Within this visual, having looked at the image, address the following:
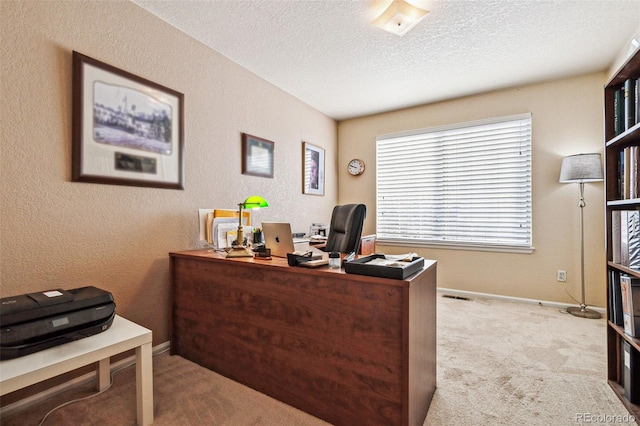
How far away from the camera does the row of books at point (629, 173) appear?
1581 mm

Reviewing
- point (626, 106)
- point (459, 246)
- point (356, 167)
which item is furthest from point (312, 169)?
point (626, 106)

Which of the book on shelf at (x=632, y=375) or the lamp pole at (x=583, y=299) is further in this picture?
the lamp pole at (x=583, y=299)

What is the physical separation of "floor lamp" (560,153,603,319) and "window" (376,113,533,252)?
449 mm

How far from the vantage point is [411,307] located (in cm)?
131

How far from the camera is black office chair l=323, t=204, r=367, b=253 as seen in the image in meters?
2.02

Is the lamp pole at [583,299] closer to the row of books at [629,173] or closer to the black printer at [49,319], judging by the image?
the row of books at [629,173]

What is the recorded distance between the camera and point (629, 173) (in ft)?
5.34

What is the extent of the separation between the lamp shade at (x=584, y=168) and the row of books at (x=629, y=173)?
58.3 inches

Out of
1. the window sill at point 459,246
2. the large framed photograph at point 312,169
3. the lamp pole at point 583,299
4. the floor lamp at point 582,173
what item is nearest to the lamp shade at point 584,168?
the floor lamp at point 582,173

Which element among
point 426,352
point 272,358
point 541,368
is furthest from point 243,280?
point 541,368

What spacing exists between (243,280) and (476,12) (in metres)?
2.59

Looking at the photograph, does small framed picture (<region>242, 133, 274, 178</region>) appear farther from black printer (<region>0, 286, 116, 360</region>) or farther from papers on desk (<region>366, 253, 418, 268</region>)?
papers on desk (<region>366, 253, 418, 268</region>)

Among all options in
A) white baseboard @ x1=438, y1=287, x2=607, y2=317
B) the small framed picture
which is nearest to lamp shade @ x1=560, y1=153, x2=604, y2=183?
white baseboard @ x1=438, y1=287, x2=607, y2=317

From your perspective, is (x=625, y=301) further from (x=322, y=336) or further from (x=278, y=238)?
(x=278, y=238)
